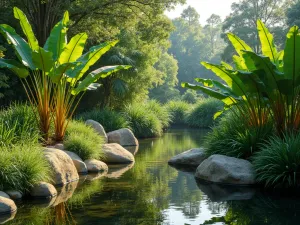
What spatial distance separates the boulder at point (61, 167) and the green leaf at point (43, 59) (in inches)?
93.8

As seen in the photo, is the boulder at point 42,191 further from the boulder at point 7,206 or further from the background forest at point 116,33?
the background forest at point 116,33

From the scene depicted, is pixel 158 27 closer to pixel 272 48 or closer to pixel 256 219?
pixel 272 48

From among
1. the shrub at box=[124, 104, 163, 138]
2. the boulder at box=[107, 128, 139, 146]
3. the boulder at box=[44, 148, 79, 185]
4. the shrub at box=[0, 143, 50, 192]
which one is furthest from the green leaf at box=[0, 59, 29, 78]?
the shrub at box=[124, 104, 163, 138]

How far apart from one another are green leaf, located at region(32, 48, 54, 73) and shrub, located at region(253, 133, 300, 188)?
18.5 feet

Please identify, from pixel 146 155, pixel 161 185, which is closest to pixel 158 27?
pixel 146 155

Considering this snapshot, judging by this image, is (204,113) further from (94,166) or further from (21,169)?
(21,169)

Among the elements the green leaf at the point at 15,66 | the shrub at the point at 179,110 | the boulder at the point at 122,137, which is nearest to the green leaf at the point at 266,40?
the green leaf at the point at 15,66

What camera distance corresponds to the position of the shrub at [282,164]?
9828mm

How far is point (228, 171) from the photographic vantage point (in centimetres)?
1074

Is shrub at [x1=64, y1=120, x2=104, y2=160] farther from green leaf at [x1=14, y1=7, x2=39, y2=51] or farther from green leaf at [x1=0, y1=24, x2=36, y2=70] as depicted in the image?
green leaf at [x1=14, y1=7, x2=39, y2=51]

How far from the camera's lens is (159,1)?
20.3 metres

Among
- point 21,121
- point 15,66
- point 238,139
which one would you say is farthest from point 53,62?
point 238,139

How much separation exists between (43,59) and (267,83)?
17.9 ft

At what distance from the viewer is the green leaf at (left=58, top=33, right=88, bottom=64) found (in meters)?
12.7
